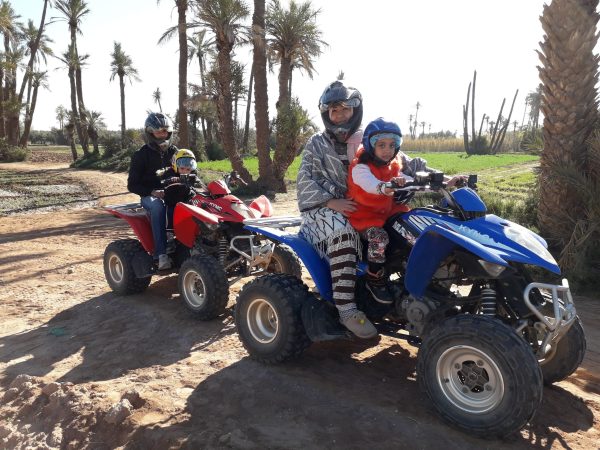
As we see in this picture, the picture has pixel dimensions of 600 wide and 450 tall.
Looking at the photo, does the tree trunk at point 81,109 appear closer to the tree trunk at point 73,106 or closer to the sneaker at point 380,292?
the tree trunk at point 73,106

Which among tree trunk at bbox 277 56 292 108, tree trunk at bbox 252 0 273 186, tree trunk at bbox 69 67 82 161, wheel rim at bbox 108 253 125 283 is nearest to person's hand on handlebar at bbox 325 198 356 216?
wheel rim at bbox 108 253 125 283

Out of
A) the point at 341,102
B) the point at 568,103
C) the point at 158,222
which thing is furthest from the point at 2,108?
the point at 341,102

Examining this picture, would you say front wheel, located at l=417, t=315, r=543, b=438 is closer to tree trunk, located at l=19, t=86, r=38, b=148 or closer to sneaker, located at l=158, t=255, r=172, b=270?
sneaker, located at l=158, t=255, r=172, b=270

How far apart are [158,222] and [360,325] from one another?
3233 mm

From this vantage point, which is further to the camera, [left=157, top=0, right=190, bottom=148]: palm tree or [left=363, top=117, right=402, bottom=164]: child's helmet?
[left=157, top=0, right=190, bottom=148]: palm tree

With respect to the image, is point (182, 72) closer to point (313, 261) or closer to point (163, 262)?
point (163, 262)

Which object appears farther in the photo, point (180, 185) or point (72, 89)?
point (72, 89)

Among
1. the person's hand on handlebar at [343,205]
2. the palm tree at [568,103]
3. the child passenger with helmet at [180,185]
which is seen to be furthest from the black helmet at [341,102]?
the palm tree at [568,103]

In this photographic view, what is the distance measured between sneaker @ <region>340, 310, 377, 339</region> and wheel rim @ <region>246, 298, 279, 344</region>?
759mm

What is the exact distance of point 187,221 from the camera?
571cm

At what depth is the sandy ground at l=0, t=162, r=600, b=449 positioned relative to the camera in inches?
116

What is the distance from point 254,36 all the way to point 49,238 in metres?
9.53

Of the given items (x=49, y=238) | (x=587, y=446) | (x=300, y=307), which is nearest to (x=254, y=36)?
(x=49, y=238)

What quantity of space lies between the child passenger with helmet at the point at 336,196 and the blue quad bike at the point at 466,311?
0.16 meters
